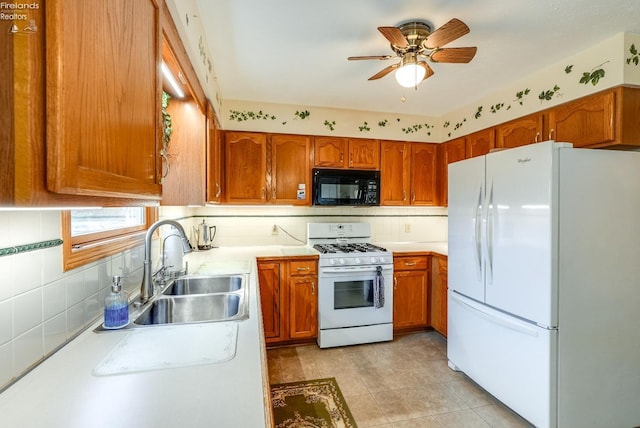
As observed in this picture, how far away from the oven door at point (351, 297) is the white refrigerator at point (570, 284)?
1.14 metres

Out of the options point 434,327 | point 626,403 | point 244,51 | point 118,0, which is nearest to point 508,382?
point 626,403

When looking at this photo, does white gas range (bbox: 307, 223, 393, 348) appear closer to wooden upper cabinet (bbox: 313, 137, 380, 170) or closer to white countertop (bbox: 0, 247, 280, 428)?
wooden upper cabinet (bbox: 313, 137, 380, 170)

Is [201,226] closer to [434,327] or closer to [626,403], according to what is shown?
[434,327]

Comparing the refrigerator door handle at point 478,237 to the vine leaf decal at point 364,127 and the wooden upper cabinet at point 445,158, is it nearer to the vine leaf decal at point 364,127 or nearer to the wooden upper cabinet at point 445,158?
the wooden upper cabinet at point 445,158

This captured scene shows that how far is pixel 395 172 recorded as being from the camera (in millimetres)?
3418

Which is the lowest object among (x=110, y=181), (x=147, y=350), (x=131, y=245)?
(x=147, y=350)

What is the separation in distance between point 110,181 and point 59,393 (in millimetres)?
555

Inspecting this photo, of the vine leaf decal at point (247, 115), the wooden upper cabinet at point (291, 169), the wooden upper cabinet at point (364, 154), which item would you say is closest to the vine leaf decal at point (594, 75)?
the wooden upper cabinet at point (364, 154)

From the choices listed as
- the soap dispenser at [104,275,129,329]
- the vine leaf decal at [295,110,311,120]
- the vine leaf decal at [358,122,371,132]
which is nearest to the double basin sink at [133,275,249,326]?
the soap dispenser at [104,275,129,329]

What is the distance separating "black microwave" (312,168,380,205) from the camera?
3137mm

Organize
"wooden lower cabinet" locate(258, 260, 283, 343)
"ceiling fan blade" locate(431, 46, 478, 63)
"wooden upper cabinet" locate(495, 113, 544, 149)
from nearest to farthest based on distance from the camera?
1. "ceiling fan blade" locate(431, 46, 478, 63)
2. "wooden upper cabinet" locate(495, 113, 544, 149)
3. "wooden lower cabinet" locate(258, 260, 283, 343)

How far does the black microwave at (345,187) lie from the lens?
10.3 ft

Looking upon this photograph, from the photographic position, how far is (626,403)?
5.82 ft

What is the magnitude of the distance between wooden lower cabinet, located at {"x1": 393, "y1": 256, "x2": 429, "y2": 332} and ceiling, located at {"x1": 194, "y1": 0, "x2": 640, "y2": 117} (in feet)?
5.38
